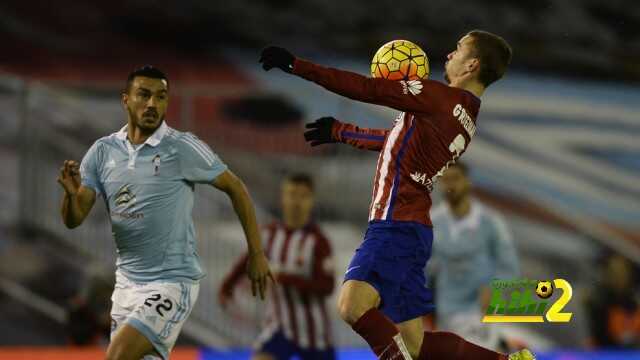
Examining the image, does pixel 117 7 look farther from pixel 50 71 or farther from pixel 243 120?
pixel 243 120

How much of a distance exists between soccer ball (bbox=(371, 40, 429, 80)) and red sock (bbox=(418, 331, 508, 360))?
47.3 inches

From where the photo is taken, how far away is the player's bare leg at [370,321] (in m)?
5.14

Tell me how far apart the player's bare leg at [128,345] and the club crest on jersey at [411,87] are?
157 cm

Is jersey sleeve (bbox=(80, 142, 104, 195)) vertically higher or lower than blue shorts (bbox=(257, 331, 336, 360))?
higher

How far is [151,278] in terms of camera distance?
18.0 ft

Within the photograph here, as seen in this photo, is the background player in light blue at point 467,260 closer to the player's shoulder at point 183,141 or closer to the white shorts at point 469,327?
the white shorts at point 469,327

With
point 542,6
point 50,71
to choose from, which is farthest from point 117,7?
point 542,6

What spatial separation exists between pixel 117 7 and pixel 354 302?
419 inches

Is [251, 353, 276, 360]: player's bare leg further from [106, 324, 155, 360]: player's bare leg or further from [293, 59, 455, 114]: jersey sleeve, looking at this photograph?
[293, 59, 455, 114]: jersey sleeve

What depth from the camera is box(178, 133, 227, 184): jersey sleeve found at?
18.3 feet

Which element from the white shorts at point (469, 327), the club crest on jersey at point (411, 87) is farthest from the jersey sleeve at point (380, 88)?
→ the white shorts at point (469, 327)

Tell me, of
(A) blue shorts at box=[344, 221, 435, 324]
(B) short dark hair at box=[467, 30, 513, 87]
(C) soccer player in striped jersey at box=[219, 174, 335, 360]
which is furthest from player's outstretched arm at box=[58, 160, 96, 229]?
(C) soccer player in striped jersey at box=[219, 174, 335, 360]

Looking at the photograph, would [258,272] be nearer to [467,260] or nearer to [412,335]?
[412,335]

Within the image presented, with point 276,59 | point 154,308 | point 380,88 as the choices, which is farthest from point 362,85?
point 154,308
